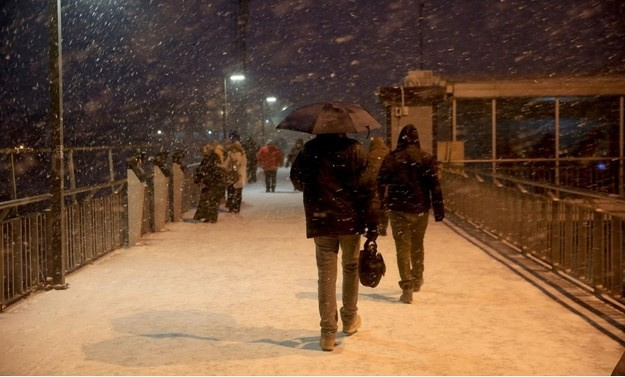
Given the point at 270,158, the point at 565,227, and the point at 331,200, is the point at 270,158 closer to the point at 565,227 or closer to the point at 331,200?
the point at 565,227

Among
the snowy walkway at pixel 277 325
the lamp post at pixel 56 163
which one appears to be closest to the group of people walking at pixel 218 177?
the snowy walkway at pixel 277 325

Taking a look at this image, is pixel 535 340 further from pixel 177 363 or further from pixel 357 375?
pixel 177 363

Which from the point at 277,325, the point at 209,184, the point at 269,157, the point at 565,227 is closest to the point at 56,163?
the point at 277,325

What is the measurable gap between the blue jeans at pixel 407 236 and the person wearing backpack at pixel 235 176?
30.0ft

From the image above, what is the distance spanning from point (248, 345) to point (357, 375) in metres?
1.14

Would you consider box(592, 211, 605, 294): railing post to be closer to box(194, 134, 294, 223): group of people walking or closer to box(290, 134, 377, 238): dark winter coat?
box(290, 134, 377, 238): dark winter coat

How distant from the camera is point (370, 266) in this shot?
6145mm

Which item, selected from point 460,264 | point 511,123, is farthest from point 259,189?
point 460,264

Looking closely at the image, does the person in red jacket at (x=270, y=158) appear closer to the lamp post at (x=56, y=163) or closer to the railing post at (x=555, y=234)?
the railing post at (x=555, y=234)

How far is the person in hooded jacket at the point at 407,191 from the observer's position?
755 centimetres

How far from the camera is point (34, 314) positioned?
282 inches

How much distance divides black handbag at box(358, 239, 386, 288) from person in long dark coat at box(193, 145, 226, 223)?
943cm

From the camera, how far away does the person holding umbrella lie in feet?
19.1

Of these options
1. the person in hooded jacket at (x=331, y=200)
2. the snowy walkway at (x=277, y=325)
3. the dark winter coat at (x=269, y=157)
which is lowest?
the snowy walkway at (x=277, y=325)
